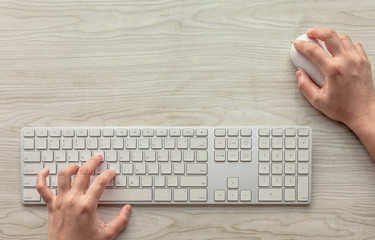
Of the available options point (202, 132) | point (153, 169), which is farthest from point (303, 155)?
point (153, 169)

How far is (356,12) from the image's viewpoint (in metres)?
0.86

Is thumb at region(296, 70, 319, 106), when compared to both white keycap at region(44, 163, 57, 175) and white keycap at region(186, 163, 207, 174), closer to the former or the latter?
white keycap at region(186, 163, 207, 174)

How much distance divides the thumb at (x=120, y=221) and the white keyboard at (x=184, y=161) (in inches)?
0.9

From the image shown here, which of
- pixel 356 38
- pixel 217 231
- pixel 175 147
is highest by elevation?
pixel 356 38

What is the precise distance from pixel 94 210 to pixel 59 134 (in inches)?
7.7

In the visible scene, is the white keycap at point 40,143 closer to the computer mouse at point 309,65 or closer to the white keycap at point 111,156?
the white keycap at point 111,156

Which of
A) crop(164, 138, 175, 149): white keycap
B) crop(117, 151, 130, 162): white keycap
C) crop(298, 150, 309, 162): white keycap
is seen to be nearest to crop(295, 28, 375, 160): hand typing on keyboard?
crop(298, 150, 309, 162): white keycap

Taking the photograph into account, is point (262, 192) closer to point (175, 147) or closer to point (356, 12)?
point (175, 147)

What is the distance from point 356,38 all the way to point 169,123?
475 millimetres

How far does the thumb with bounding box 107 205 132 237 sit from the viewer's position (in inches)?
32.6

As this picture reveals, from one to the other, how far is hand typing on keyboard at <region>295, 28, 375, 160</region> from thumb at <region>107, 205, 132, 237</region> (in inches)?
19.1

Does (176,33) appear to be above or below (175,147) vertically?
above

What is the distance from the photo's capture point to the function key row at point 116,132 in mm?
845

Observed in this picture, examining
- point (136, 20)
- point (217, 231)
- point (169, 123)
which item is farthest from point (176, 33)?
point (217, 231)
